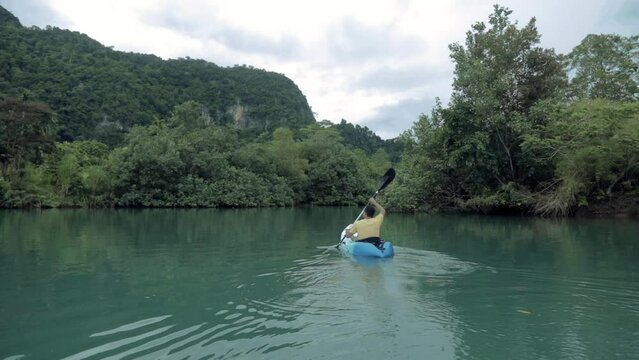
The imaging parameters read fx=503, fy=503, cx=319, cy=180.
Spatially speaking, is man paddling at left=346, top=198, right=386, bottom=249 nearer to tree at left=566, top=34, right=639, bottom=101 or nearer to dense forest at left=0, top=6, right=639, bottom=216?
dense forest at left=0, top=6, right=639, bottom=216

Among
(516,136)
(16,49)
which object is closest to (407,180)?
(516,136)

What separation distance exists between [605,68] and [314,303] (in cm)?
3230

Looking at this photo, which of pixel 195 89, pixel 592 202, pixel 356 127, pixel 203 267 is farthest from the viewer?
pixel 356 127

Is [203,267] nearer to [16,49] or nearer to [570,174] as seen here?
[570,174]

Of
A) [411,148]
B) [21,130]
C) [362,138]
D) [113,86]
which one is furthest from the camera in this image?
[362,138]

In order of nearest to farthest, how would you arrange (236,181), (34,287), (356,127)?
1. (34,287)
2. (236,181)
3. (356,127)

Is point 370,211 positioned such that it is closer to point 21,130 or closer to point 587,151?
point 587,151

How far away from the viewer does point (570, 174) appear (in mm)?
27312

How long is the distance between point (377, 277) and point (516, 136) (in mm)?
24279

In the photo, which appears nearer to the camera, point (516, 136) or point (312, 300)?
point (312, 300)

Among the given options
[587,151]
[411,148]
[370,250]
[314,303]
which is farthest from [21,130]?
[587,151]

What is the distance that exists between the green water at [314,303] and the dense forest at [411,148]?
46.1 ft

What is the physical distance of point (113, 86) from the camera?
7625 cm

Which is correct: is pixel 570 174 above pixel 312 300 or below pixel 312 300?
above
